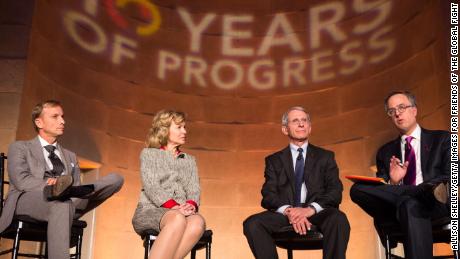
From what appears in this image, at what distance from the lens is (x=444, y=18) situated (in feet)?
15.0

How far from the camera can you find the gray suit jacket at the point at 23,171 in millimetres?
3295

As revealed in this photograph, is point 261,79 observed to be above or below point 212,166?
above

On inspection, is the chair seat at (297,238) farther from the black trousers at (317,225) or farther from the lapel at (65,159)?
the lapel at (65,159)

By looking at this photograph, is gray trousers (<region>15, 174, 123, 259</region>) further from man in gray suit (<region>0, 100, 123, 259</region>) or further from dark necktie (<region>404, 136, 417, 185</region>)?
dark necktie (<region>404, 136, 417, 185</region>)

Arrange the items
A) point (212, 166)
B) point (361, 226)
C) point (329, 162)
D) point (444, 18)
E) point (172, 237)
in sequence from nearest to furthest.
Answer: point (172, 237) → point (329, 162) → point (444, 18) → point (361, 226) → point (212, 166)

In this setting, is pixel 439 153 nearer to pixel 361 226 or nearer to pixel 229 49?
pixel 361 226

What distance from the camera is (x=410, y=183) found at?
3338 millimetres

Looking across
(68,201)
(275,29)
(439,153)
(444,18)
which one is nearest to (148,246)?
(68,201)

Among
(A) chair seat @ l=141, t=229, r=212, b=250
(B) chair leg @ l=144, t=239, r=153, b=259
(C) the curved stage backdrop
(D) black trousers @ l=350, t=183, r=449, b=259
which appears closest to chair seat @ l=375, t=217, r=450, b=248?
(D) black trousers @ l=350, t=183, r=449, b=259

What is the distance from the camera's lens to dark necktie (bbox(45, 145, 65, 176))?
3629 millimetres

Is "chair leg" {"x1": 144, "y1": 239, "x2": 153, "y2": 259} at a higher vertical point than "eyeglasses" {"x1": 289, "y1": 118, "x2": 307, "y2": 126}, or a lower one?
lower

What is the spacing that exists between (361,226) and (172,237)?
2.61 metres

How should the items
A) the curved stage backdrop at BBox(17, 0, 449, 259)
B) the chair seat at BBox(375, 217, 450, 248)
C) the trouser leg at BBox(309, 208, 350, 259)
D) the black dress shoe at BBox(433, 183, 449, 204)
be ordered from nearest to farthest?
1. the black dress shoe at BBox(433, 183, 449, 204)
2. the chair seat at BBox(375, 217, 450, 248)
3. the trouser leg at BBox(309, 208, 350, 259)
4. the curved stage backdrop at BBox(17, 0, 449, 259)

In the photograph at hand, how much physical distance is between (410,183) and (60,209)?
2.02 meters
